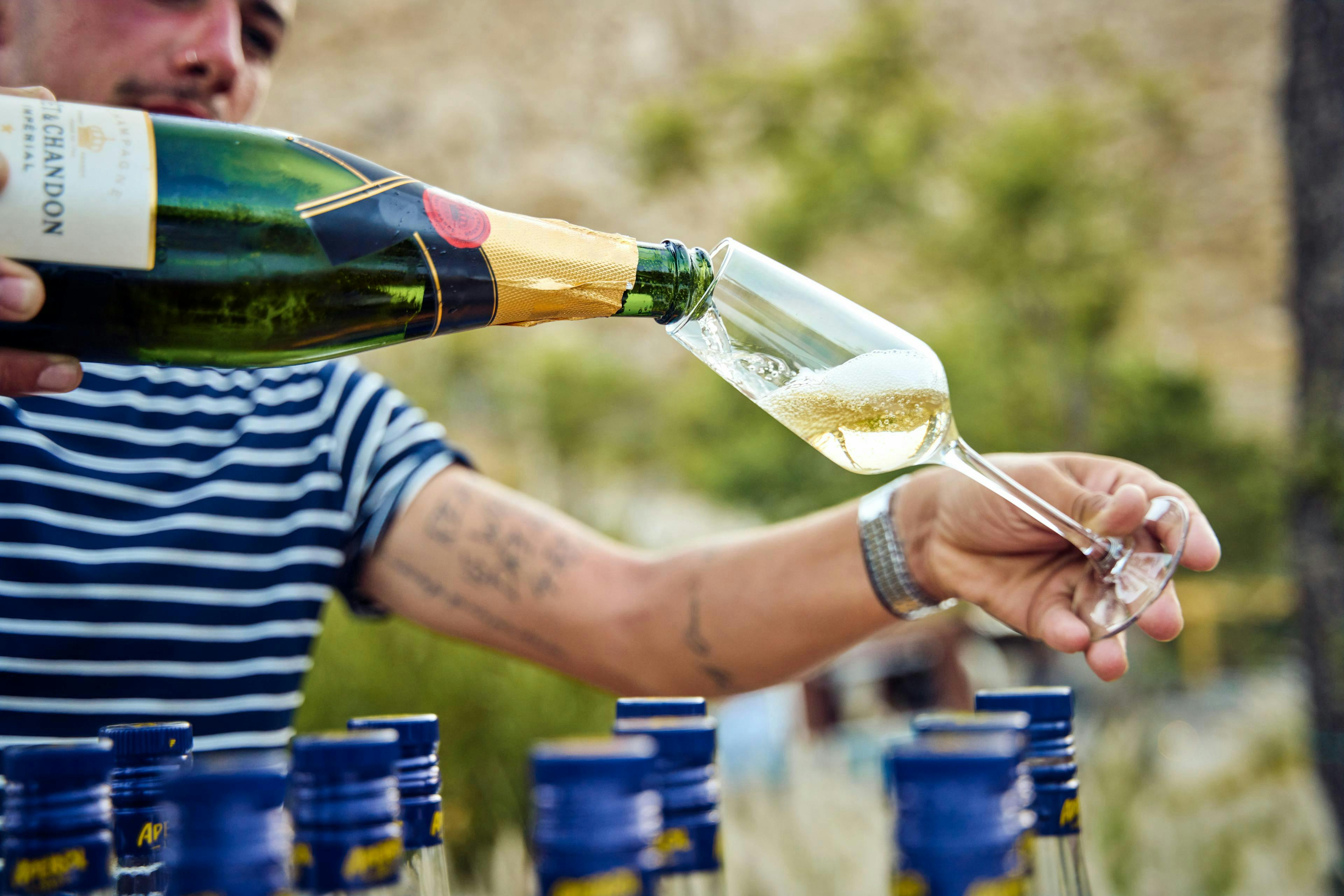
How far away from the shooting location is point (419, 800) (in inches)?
23.5

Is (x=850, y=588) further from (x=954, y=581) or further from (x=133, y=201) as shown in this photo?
(x=133, y=201)

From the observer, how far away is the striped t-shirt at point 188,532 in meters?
1.09

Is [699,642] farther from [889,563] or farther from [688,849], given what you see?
[688,849]

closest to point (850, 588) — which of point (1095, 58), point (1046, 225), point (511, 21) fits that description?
point (1046, 225)

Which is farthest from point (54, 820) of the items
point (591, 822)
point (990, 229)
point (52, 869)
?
point (990, 229)

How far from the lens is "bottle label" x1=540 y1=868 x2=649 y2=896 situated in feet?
1.40

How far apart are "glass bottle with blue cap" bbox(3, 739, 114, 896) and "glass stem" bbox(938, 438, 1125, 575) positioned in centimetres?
66

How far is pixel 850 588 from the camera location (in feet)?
3.54

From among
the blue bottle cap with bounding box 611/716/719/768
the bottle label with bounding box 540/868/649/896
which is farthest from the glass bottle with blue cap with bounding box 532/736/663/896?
the blue bottle cap with bounding box 611/716/719/768

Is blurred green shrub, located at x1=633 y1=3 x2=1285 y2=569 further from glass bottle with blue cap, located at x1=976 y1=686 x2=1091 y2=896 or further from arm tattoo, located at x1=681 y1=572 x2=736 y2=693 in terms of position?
glass bottle with blue cap, located at x1=976 y1=686 x2=1091 y2=896

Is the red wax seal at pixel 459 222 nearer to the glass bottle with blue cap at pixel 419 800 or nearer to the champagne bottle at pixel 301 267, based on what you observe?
the champagne bottle at pixel 301 267

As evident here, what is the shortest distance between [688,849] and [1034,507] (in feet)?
1.46

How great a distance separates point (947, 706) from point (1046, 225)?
335cm

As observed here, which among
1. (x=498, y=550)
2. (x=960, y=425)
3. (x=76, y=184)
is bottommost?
(x=498, y=550)
